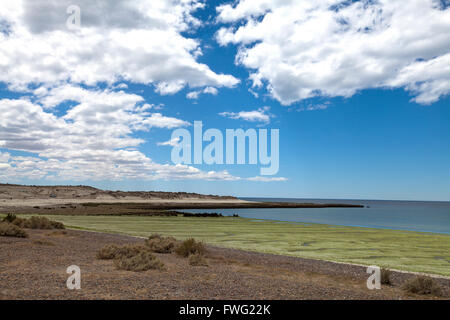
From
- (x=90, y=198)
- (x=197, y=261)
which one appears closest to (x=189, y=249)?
(x=197, y=261)

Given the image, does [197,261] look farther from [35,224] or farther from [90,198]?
[90,198]

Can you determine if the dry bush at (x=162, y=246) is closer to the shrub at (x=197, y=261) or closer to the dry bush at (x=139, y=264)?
the shrub at (x=197, y=261)

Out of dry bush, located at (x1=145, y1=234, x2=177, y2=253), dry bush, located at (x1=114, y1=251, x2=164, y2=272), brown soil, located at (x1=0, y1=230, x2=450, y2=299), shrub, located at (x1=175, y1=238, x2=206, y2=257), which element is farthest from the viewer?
dry bush, located at (x1=145, y1=234, x2=177, y2=253)

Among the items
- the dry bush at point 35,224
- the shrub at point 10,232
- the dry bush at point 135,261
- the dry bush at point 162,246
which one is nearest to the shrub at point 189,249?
the dry bush at point 162,246

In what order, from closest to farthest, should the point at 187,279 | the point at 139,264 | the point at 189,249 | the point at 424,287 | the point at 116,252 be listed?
the point at 424,287
the point at 187,279
the point at 139,264
the point at 116,252
the point at 189,249

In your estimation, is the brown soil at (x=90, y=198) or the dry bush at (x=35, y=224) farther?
the brown soil at (x=90, y=198)

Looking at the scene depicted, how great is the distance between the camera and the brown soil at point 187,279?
9.52 metres

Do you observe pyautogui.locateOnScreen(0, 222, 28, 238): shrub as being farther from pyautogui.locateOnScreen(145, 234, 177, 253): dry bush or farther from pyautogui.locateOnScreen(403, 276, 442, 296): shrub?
pyautogui.locateOnScreen(403, 276, 442, 296): shrub

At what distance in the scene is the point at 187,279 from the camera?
11.6 meters

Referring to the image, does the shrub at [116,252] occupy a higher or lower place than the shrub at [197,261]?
higher

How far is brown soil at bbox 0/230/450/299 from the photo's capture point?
952cm

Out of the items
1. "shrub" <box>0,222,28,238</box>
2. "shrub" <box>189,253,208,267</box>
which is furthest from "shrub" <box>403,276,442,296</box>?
"shrub" <box>0,222,28,238</box>
